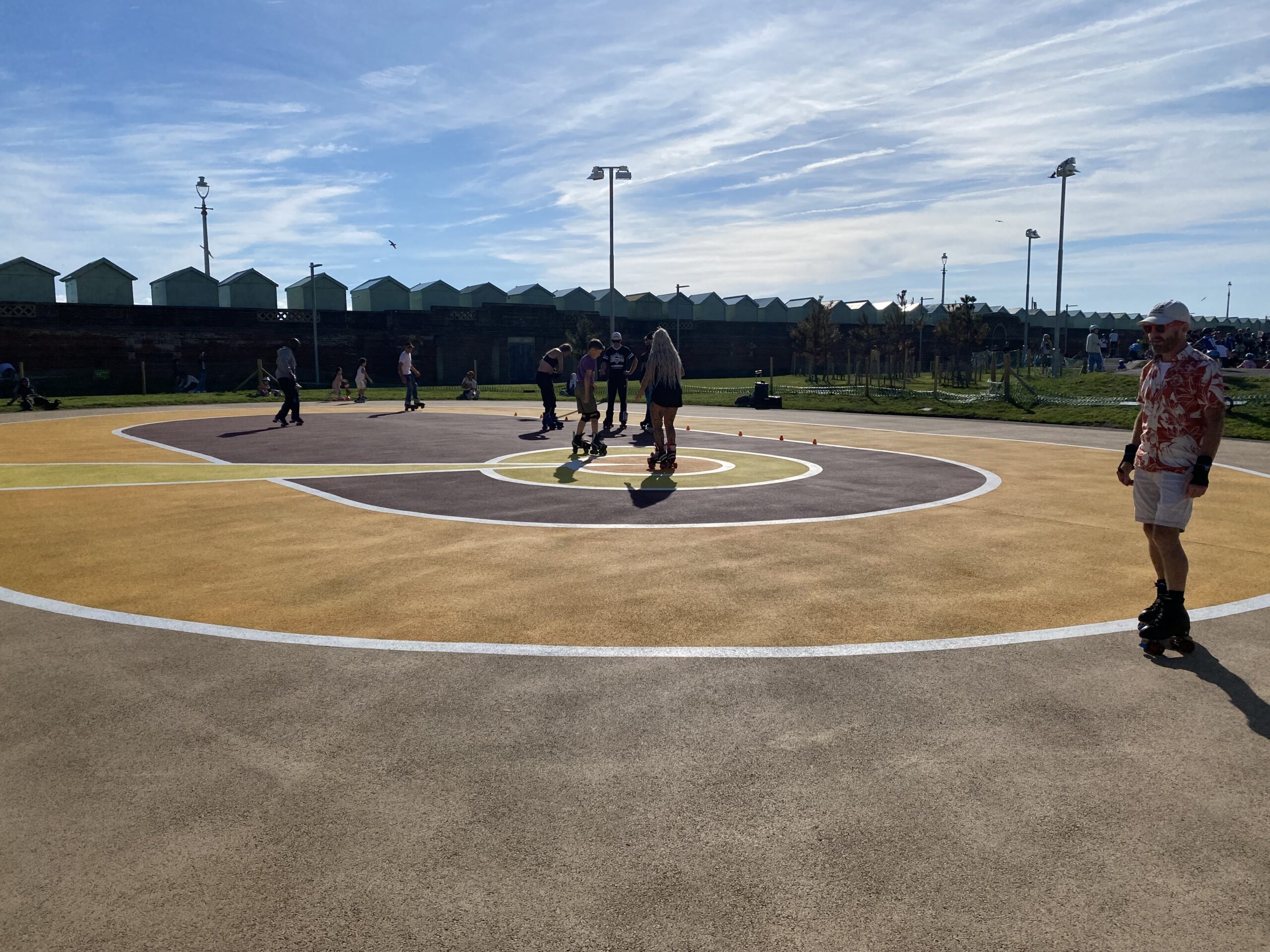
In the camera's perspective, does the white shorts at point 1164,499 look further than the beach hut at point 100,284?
No

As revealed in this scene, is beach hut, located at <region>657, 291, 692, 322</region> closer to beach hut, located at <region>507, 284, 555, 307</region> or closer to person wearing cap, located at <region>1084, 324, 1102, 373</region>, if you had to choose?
beach hut, located at <region>507, 284, 555, 307</region>

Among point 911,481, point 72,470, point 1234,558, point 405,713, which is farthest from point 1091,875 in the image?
point 72,470

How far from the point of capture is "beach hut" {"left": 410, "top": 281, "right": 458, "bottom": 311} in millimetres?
63750

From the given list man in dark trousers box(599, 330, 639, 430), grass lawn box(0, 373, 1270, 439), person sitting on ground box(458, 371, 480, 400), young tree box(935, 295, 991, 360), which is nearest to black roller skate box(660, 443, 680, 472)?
man in dark trousers box(599, 330, 639, 430)

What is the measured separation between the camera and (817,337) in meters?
61.5

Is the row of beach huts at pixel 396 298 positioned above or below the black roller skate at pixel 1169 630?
above

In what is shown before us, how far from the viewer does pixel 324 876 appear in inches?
116

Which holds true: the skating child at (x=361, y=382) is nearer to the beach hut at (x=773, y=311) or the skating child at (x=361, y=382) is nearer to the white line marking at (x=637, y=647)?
the white line marking at (x=637, y=647)

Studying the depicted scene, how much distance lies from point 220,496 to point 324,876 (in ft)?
28.9

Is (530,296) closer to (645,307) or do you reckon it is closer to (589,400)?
(645,307)

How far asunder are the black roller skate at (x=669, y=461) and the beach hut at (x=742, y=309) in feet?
216

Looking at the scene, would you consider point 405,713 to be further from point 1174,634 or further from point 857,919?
point 1174,634

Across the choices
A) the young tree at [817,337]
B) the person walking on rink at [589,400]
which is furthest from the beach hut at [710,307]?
the person walking on rink at [589,400]

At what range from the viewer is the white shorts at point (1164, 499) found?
515 centimetres
